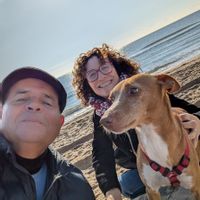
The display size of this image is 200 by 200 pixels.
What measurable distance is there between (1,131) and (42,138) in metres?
0.37

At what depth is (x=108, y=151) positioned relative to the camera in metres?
4.93

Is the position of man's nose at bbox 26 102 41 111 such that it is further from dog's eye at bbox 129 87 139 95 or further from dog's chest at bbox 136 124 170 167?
dog's chest at bbox 136 124 170 167

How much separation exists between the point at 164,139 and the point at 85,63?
1.56 m

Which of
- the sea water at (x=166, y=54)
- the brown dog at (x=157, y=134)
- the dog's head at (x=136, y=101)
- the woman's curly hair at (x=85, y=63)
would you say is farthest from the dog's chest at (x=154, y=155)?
the sea water at (x=166, y=54)

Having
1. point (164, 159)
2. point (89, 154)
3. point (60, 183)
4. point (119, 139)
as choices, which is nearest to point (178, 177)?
point (164, 159)

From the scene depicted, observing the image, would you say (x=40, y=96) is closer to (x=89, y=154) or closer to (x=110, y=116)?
(x=110, y=116)

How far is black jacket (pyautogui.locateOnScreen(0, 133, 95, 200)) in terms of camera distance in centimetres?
289

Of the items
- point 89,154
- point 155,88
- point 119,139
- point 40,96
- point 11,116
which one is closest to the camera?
point 11,116

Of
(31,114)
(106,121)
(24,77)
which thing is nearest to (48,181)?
(31,114)

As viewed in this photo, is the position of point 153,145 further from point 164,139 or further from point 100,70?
point 100,70

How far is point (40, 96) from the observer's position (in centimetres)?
334

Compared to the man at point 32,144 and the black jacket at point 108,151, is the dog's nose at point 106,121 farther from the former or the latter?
the black jacket at point 108,151

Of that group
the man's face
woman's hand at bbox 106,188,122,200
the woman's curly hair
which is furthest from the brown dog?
the woman's curly hair

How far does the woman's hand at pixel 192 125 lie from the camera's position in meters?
4.39
